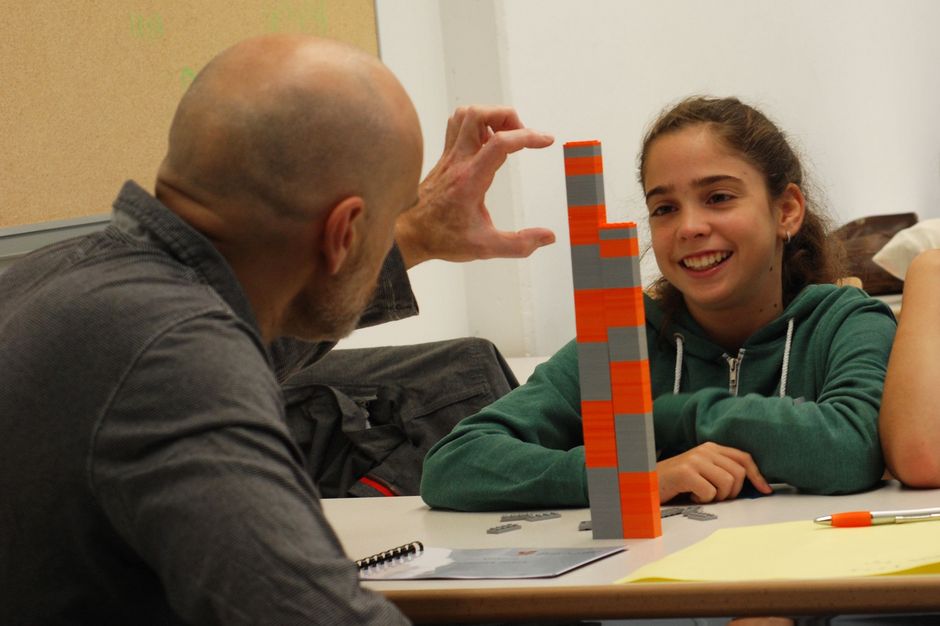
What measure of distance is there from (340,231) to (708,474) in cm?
55

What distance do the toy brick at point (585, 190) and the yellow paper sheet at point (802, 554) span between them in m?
0.36

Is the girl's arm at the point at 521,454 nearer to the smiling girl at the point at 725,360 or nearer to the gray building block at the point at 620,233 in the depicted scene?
the smiling girl at the point at 725,360

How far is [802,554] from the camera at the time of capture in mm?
1024

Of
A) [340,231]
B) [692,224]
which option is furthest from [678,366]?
[340,231]

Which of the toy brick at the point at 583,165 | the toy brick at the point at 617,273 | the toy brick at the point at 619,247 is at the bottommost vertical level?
the toy brick at the point at 617,273

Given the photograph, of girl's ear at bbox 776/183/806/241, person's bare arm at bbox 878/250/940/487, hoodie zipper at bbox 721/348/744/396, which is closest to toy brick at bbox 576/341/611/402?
person's bare arm at bbox 878/250/940/487

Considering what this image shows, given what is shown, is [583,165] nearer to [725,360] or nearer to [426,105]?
[725,360]

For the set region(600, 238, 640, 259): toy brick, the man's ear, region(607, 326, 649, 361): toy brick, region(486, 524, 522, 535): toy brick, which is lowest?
region(486, 524, 522, 535): toy brick

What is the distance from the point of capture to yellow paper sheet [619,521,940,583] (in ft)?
3.13

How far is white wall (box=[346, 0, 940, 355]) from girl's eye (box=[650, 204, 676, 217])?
822mm

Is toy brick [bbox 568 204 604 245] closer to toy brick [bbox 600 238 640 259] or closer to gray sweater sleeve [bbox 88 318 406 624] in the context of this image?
toy brick [bbox 600 238 640 259]

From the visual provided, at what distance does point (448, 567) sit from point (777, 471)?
0.44 meters

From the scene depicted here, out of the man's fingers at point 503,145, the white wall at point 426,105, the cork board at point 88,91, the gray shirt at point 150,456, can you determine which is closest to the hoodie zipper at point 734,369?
the man's fingers at point 503,145

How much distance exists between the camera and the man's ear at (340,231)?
39.3 inches
